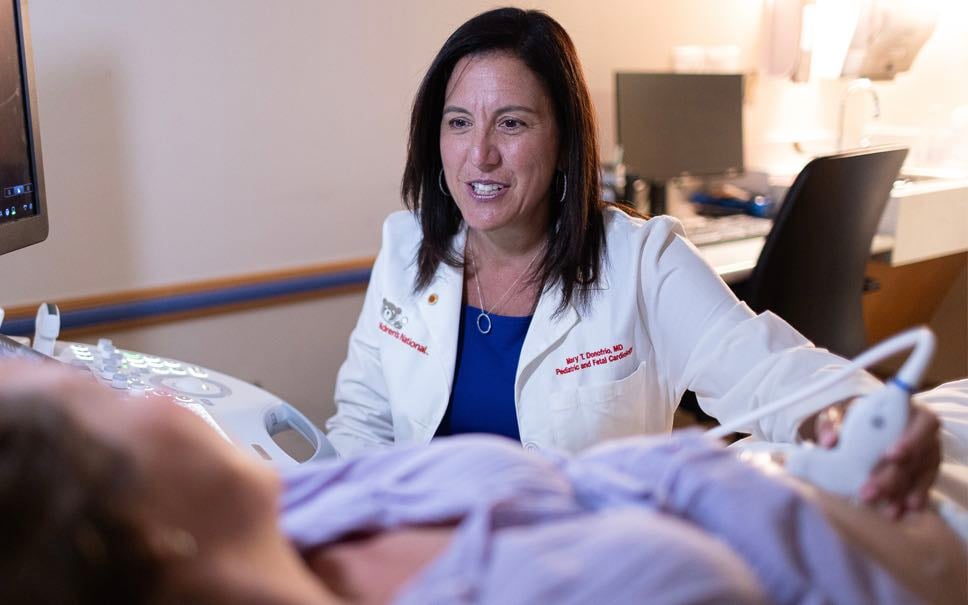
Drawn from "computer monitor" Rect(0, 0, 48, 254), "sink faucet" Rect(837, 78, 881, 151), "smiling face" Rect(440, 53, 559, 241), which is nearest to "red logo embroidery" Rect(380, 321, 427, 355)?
"smiling face" Rect(440, 53, 559, 241)

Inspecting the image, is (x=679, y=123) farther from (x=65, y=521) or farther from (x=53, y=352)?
(x=65, y=521)

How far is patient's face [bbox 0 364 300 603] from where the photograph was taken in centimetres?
55

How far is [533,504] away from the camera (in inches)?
25.9

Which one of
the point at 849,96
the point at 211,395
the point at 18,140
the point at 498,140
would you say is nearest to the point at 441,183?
the point at 498,140

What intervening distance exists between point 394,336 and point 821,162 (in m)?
1.12

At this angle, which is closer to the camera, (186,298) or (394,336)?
(394,336)

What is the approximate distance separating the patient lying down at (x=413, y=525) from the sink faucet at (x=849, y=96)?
2958mm

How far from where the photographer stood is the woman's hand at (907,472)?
75 centimetres

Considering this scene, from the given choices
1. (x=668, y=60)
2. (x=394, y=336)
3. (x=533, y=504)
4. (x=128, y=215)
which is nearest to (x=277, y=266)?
(x=128, y=215)

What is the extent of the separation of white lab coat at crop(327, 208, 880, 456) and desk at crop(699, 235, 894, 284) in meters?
0.72

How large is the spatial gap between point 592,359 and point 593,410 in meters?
0.08

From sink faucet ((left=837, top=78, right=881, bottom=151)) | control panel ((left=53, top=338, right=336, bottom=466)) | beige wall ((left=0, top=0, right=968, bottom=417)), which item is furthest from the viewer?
sink faucet ((left=837, top=78, right=881, bottom=151))

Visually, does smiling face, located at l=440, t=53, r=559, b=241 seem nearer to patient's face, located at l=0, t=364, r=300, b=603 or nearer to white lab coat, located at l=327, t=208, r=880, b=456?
white lab coat, located at l=327, t=208, r=880, b=456

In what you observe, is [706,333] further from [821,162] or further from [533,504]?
[821,162]
